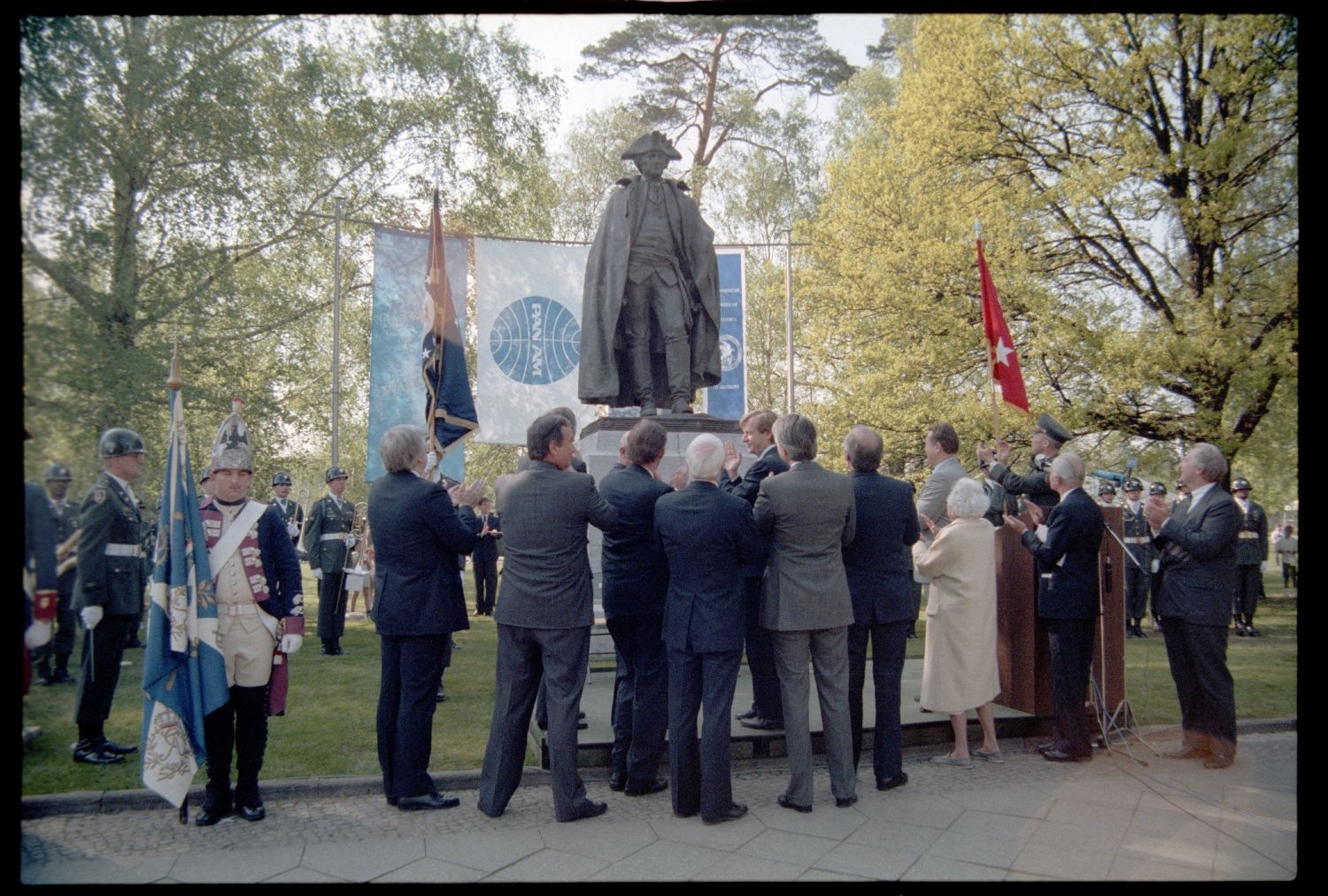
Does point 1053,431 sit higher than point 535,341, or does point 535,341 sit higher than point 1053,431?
point 535,341

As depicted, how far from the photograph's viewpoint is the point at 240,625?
4.73 m

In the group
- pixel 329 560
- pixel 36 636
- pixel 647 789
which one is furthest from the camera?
pixel 329 560

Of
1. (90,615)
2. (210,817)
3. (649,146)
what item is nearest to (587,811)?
(210,817)

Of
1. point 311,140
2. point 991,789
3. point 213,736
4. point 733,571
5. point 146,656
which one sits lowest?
point 991,789

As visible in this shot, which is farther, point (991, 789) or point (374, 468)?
point (374, 468)

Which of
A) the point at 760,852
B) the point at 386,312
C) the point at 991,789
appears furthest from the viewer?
the point at 386,312

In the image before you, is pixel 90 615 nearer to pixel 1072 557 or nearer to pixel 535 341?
pixel 1072 557

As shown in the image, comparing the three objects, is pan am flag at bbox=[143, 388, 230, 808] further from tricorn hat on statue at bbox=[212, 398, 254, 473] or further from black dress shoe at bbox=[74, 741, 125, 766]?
black dress shoe at bbox=[74, 741, 125, 766]

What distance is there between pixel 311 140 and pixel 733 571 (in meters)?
14.8

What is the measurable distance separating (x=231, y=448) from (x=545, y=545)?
1.79 m

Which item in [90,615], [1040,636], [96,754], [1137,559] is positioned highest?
[90,615]

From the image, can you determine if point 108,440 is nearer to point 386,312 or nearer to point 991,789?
point 991,789

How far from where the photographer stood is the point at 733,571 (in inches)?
190
